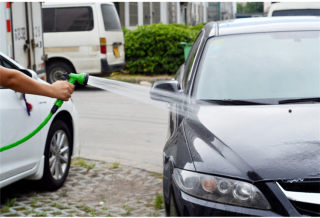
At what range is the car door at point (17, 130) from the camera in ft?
15.1

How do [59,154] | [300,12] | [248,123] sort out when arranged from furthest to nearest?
1. [300,12]
2. [59,154]
3. [248,123]

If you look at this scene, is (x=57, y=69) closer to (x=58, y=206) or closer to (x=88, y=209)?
(x=58, y=206)

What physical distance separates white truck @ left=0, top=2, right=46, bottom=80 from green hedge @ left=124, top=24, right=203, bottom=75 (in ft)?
25.7

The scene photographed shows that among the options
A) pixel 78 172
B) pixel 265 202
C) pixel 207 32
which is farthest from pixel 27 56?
pixel 265 202

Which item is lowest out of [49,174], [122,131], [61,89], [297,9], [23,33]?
[122,131]

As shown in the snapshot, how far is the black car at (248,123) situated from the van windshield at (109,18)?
9728mm

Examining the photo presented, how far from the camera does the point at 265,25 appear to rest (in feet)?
15.3

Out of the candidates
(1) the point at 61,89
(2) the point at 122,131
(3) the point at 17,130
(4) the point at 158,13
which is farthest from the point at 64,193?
(4) the point at 158,13

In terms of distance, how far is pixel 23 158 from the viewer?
4891 millimetres

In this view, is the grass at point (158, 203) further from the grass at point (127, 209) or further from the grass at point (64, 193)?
the grass at point (64, 193)

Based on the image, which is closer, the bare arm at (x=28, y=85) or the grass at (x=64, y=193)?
the bare arm at (x=28, y=85)

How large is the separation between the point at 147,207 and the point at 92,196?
66 centimetres

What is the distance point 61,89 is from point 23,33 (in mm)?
4972

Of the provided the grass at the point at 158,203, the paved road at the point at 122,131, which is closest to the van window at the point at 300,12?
the paved road at the point at 122,131
